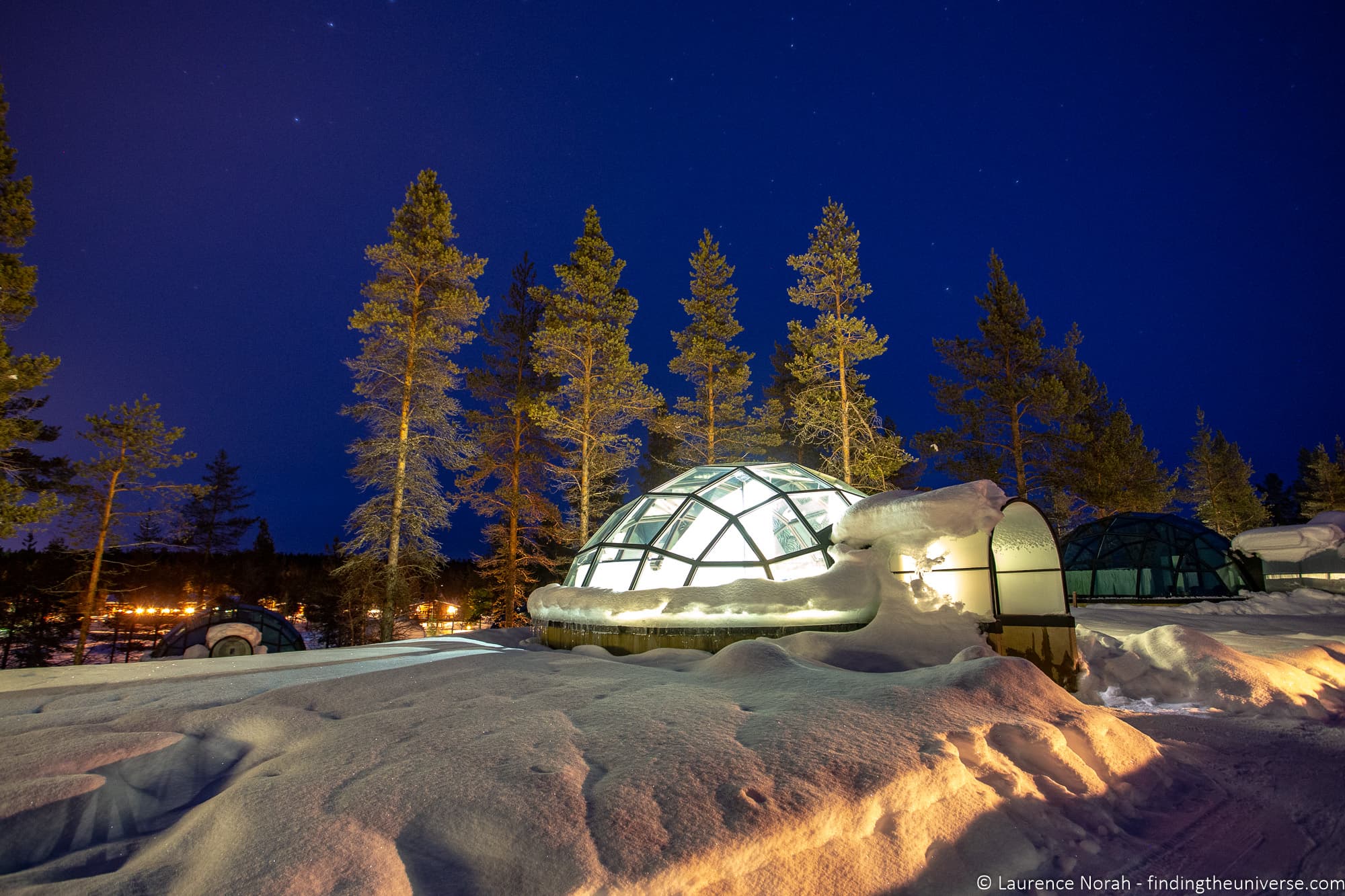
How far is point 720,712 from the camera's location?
11.0 feet

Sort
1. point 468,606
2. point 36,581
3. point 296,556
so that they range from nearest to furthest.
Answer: point 36,581, point 468,606, point 296,556

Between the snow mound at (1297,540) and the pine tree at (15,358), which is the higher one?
the pine tree at (15,358)

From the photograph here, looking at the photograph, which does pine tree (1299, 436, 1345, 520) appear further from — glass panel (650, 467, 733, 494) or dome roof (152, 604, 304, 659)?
dome roof (152, 604, 304, 659)

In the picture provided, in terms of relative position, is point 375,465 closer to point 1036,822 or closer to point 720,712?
point 720,712

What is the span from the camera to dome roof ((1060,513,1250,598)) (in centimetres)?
1853

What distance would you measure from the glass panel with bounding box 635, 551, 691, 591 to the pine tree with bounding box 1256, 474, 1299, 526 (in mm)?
71892

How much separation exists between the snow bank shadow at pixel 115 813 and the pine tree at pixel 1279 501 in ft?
254

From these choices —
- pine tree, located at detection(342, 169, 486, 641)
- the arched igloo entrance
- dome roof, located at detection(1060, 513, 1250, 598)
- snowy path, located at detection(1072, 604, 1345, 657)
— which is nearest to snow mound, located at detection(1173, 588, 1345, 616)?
snowy path, located at detection(1072, 604, 1345, 657)

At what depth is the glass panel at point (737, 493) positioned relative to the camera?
970 cm

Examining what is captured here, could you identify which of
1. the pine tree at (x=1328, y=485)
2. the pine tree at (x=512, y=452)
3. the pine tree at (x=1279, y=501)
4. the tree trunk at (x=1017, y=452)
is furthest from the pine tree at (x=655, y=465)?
the pine tree at (x=1279, y=501)

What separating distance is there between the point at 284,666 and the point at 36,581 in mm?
29128

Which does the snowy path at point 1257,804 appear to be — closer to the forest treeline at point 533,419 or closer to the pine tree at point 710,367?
the forest treeline at point 533,419

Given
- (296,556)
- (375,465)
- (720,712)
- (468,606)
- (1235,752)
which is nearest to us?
(720,712)

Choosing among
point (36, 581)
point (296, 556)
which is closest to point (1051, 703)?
point (36, 581)
